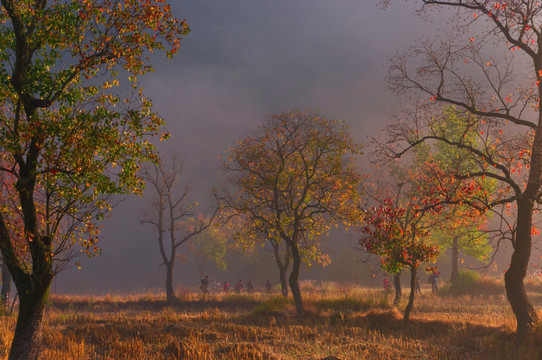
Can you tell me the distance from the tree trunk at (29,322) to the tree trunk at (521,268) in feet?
47.3

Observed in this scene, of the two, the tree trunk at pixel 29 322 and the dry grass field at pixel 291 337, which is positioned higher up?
the tree trunk at pixel 29 322

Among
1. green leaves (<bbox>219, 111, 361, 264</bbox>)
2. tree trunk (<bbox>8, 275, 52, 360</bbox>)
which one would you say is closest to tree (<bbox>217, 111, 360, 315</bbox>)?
green leaves (<bbox>219, 111, 361, 264</bbox>)

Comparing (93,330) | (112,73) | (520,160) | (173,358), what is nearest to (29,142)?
(112,73)

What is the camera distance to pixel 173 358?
11500 millimetres

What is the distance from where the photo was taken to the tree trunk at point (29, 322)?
988cm

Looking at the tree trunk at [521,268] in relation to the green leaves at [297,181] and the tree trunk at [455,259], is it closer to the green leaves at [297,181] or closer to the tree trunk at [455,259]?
the green leaves at [297,181]

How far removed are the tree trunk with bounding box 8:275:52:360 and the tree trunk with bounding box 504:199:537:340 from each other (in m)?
14.4

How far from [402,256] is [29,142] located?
14.5 meters

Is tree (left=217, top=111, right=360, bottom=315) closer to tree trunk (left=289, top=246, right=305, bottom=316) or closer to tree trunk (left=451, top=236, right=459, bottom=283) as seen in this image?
tree trunk (left=289, top=246, right=305, bottom=316)

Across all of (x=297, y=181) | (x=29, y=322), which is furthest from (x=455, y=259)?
(x=29, y=322)

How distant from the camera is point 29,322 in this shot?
33.0 feet

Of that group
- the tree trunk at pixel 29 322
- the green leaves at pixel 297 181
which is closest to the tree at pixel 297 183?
the green leaves at pixel 297 181

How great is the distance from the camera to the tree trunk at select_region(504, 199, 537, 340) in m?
13.9

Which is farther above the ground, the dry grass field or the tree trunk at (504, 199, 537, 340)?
the tree trunk at (504, 199, 537, 340)
